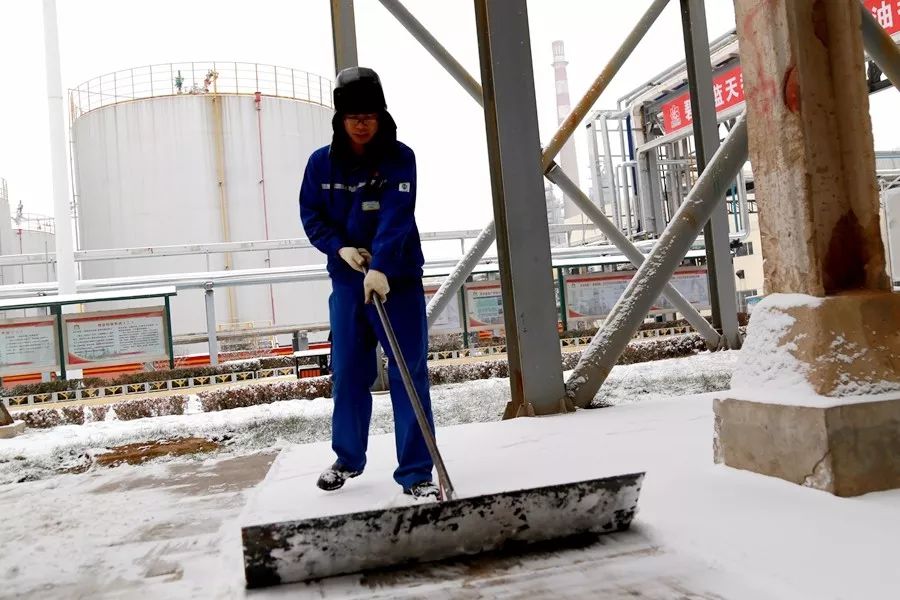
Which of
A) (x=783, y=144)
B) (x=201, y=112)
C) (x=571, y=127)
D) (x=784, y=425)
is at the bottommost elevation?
(x=784, y=425)

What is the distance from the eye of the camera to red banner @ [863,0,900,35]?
979 cm

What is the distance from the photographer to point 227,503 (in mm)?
2863

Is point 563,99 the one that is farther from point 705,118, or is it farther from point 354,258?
point 354,258

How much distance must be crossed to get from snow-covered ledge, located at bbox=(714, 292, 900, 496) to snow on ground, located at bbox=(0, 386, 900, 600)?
83 mm

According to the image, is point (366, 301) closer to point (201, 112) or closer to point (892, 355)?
point (892, 355)

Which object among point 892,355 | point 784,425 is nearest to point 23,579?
point 784,425

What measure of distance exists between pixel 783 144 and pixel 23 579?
113 inches

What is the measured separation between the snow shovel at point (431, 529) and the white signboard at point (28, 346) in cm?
991

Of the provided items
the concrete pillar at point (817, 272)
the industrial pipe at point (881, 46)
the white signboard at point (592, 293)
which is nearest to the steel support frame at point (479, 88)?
the industrial pipe at point (881, 46)

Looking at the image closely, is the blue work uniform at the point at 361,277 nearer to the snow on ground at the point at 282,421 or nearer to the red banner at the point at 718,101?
the snow on ground at the point at 282,421

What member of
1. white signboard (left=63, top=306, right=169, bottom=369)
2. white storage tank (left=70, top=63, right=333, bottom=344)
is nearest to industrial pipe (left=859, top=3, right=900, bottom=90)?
white signboard (left=63, top=306, right=169, bottom=369)

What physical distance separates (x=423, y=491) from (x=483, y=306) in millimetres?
9425

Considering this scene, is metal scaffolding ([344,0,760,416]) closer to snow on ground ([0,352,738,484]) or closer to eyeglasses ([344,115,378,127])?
snow on ground ([0,352,738,484])

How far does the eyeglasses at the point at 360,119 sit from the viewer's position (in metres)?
2.47
